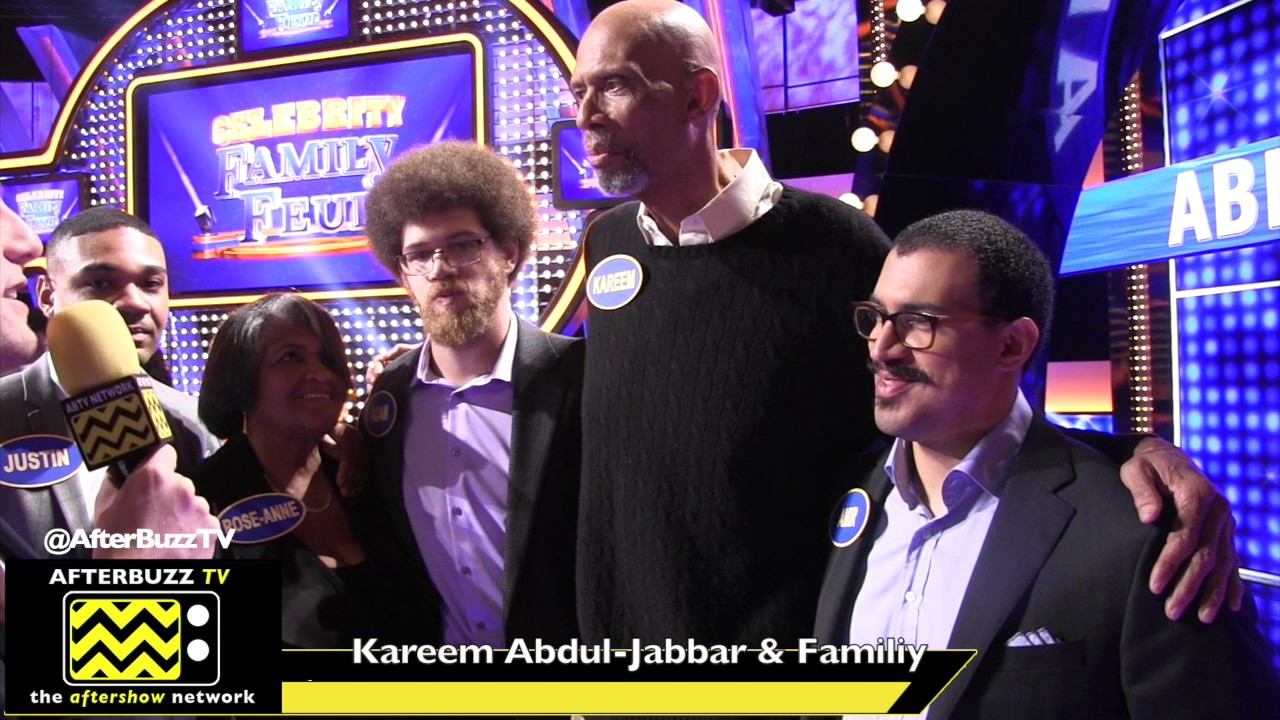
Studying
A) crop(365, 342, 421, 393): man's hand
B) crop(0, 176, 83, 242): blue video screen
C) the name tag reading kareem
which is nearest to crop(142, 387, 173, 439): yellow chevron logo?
the name tag reading kareem

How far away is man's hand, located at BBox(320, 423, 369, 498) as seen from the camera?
2.48m

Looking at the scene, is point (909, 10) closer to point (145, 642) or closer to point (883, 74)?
point (883, 74)

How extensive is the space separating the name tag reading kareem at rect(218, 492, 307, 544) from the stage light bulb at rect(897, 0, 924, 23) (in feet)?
5.99

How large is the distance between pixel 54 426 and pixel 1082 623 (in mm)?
2463

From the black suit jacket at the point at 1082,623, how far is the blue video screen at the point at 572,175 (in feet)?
3.74

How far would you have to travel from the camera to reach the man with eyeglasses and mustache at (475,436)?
7.79 feet

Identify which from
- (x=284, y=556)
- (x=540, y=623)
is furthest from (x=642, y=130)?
(x=284, y=556)

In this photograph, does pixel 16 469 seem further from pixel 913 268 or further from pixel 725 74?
pixel 913 268

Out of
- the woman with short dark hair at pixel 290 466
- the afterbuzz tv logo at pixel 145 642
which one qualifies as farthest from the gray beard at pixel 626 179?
the afterbuzz tv logo at pixel 145 642

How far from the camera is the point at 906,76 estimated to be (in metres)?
2.27

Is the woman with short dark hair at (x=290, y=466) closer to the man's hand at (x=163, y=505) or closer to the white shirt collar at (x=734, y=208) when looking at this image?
the man's hand at (x=163, y=505)

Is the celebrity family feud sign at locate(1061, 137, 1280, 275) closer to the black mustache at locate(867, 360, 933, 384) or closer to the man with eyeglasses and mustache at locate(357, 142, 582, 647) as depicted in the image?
the black mustache at locate(867, 360, 933, 384)

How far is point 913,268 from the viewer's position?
1.96m
